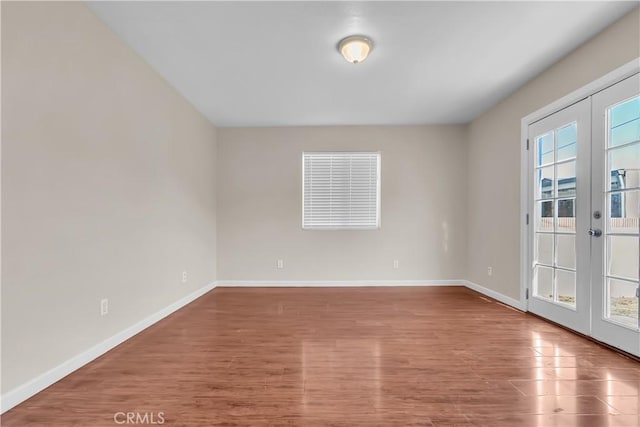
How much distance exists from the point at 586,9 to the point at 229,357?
3.77 metres

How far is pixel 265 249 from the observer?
4773mm

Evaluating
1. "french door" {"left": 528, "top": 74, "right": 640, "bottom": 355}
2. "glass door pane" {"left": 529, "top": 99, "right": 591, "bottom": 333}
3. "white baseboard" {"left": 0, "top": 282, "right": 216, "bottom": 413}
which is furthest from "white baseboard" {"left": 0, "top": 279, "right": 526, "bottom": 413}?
"french door" {"left": 528, "top": 74, "right": 640, "bottom": 355}

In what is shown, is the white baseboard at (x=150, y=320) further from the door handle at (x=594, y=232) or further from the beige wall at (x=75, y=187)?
the door handle at (x=594, y=232)

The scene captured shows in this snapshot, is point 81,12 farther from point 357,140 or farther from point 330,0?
point 357,140

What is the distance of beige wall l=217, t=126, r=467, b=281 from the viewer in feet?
15.6

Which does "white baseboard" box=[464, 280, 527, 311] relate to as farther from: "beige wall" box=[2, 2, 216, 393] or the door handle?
"beige wall" box=[2, 2, 216, 393]

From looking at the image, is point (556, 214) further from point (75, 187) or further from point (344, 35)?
point (75, 187)

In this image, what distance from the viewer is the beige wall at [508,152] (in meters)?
2.31

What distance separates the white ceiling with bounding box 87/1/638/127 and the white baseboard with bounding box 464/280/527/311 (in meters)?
2.60

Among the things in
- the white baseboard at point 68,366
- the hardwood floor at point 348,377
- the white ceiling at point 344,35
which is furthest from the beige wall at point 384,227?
the white baseboard at point 68,366

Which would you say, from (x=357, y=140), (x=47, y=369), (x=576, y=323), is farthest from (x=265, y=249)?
(x=576, y=323)

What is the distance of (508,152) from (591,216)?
4.69 feet

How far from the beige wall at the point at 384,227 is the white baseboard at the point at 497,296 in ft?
0.87

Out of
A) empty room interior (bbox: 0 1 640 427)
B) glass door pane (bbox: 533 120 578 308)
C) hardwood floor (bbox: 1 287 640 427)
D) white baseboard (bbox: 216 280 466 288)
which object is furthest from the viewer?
white baseboard (bbox: 216 280 466 288)
